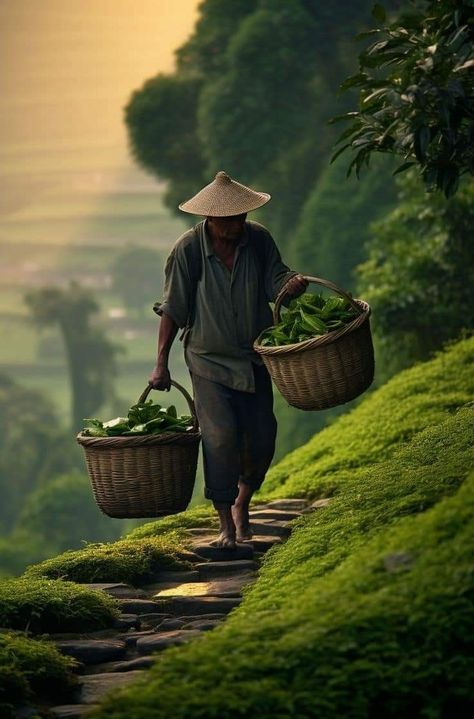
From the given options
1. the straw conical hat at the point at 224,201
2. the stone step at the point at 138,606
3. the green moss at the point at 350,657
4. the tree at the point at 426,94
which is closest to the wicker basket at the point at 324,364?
the straw conical hat at the point at 224,201

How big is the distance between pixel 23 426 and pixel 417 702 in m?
54.4

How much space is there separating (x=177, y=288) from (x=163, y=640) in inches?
101

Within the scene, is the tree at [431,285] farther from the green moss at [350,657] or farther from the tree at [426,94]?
the green moss at [350,657]

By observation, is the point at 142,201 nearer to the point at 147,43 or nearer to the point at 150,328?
the point at 150,328

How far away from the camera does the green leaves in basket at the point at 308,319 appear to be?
26.7 feet

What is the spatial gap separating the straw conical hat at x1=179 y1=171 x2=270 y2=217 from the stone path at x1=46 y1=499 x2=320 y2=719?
6.78ft

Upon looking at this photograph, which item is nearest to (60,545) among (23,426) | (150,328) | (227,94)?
(23,426)

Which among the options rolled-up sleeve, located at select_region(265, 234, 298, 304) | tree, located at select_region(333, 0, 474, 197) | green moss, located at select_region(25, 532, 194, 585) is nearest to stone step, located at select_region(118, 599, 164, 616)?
green moss, located at select_region(25, 532, 194, 585)

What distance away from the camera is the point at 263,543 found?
347 inches

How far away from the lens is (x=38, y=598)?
724 cm

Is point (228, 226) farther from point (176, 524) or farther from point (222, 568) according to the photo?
point (176, 524)

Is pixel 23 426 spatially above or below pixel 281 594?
below

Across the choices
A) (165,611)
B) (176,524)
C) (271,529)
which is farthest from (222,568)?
(176,524)

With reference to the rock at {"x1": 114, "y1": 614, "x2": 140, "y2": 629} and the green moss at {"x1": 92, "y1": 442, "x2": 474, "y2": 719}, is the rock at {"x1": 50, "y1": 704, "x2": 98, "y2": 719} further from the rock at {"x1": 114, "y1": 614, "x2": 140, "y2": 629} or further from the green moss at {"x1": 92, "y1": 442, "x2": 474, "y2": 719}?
the rock at {"x1": 114, "y1": 614, "x2": 140, "y2": 629}
